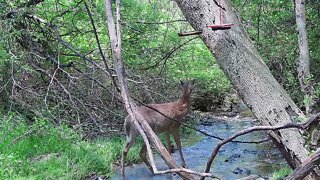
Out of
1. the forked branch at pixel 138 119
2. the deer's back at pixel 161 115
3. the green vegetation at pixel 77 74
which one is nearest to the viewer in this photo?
the forked branch at pixel 138 119

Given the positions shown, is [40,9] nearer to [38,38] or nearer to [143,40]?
[38,38]

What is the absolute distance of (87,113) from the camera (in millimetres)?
8953

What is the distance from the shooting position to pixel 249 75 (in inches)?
177

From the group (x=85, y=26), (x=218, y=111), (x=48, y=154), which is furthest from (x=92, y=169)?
(x=218, y=111)

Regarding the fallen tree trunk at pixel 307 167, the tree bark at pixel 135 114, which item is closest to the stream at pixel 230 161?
the fallen tree trunk at pixel 307 167

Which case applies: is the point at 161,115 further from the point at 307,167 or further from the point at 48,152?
the point at 307,167

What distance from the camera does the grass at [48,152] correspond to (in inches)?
283

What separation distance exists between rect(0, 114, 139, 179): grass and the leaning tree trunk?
338 centimetres

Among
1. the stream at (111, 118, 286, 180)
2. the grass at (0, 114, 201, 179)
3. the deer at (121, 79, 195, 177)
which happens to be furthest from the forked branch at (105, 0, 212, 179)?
the deer at (121, 79, 195, 177)

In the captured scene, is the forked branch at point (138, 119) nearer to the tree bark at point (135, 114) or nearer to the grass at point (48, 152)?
the tree bark at point (135, 114)

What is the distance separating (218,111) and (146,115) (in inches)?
331

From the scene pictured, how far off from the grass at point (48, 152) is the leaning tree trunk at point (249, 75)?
3.38 meters

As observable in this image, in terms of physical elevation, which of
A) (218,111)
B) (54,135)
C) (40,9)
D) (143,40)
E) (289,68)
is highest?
(40,9)

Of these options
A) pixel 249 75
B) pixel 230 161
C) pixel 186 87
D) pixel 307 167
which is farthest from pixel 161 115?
pixel 307 167
